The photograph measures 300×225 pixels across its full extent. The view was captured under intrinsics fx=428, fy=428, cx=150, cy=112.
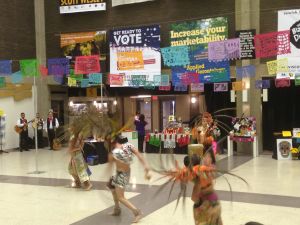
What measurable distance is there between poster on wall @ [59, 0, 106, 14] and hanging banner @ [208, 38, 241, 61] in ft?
17.6

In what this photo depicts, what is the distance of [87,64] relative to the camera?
14.9m

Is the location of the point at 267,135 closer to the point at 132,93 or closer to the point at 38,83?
the point at 132,93

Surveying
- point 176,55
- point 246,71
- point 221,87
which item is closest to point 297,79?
point 246,71

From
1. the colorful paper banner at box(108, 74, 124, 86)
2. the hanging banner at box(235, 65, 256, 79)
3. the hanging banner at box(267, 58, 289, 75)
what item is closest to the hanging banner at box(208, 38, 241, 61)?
the hanging banner at box(235, 65, 256, 79)

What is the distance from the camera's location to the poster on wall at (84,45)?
16.6 m

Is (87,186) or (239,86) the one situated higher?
(239,86)

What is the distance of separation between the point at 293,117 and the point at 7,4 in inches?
462

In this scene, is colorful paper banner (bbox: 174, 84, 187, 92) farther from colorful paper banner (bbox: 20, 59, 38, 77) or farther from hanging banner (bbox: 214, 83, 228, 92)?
colorful paper banner (bbox: 20, 59, 38, 77)

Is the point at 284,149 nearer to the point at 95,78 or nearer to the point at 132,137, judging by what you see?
the point at 132,137

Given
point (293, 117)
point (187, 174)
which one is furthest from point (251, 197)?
point (293, 117)

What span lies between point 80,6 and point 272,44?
325 inches

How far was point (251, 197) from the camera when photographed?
7.70 m

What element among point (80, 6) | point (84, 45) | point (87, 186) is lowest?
point (87, 186)

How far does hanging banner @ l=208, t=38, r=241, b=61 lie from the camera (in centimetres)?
1332
